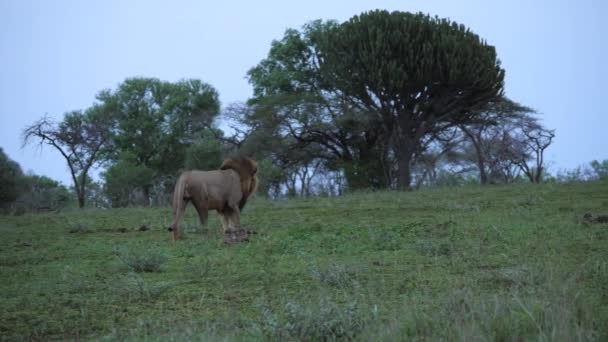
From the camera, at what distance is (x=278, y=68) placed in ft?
130

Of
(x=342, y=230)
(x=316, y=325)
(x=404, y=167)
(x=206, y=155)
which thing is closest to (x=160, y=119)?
(x=206, y=155)

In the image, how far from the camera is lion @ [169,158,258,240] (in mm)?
12312

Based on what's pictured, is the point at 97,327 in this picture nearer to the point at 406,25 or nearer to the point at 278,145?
the point at 406,25

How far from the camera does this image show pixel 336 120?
111ft

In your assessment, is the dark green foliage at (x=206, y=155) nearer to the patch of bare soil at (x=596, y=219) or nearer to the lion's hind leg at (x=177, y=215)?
the lion's hind leg at (x=177, y=215)

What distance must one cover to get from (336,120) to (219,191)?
21.4m

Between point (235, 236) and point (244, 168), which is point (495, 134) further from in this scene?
point (235, 236)

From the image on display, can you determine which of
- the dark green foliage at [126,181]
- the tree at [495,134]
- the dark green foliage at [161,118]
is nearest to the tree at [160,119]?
the dark green foliage at [161,118]

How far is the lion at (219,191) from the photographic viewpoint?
12.3 meters

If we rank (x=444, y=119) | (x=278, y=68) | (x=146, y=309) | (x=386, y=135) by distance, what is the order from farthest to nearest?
1. (x=278, y=68)
2. (x=386, y=135)
3. (x=444, y=119)
4. (x=146, y=309)

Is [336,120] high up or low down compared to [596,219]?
up

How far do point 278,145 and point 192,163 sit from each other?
4213 millimetres

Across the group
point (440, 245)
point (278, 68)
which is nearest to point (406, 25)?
point (278, 68)

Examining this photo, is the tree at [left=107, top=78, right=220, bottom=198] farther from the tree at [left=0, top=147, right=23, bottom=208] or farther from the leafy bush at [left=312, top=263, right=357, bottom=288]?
the leafy bush at [left=312, top=263, right=357, bottom=288]
